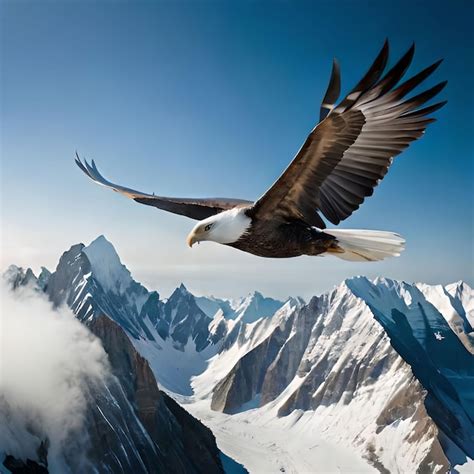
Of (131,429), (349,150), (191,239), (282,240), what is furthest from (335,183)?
(131,429)

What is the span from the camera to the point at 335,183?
603 cm

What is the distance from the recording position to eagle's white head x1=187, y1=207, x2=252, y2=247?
5867mm

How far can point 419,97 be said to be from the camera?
16.3 ft

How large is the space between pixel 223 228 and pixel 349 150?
1.83m

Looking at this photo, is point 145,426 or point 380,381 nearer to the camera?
point 145,426

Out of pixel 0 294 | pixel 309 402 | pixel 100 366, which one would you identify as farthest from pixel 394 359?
pixel 0 294

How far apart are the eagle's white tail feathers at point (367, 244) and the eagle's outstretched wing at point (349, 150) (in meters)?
0.49

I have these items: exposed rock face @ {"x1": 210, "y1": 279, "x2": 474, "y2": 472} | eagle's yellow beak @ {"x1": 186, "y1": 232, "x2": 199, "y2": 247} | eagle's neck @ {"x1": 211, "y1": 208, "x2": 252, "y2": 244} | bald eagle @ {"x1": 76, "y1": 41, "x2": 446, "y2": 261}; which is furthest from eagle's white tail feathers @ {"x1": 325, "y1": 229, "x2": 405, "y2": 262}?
exposed rock face @ {"x1": 210, "y1": 279, "x2": 474, "y2": 472}

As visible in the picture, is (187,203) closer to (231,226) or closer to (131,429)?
(231,226)

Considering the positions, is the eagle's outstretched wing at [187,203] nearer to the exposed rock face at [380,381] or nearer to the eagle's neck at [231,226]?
the eagle's neck at [231,226]

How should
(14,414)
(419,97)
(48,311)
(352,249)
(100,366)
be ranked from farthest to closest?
(48,311)
(100,366)
(14,414)
(352,249)
(419,97)

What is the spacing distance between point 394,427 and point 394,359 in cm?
2399

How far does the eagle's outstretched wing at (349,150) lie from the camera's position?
494cm

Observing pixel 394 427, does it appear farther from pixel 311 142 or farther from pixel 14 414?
pixel 311 142
